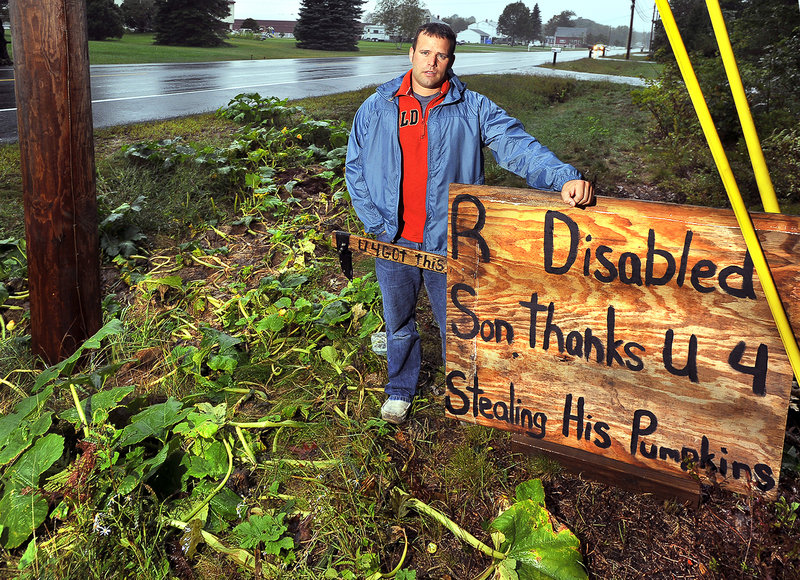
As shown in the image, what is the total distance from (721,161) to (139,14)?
42.0 m

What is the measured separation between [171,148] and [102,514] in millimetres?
4544

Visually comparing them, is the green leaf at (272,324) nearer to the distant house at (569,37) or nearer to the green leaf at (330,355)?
the green leaf at (330,355)

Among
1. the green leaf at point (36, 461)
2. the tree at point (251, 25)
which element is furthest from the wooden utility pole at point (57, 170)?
the tree at point (251, 25)

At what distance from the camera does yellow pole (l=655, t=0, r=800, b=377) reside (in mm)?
1456

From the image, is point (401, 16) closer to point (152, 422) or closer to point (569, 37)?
point (152, 422)

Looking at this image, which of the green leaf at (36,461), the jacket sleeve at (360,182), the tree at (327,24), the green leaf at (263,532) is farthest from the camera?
the tree at (327,24)

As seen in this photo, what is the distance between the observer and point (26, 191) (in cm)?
325

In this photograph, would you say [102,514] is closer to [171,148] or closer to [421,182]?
[421,182]

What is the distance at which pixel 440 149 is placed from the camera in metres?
2.55

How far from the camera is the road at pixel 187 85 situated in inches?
A: 406

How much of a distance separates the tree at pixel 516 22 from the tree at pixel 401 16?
4814 centimetres

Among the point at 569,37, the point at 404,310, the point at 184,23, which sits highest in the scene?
the point at 569,37

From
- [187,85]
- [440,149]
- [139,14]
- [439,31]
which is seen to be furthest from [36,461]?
[139,14]

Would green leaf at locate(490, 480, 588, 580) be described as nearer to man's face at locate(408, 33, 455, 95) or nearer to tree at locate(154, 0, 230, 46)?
man's face at locate(408, 33, 455, 95)
